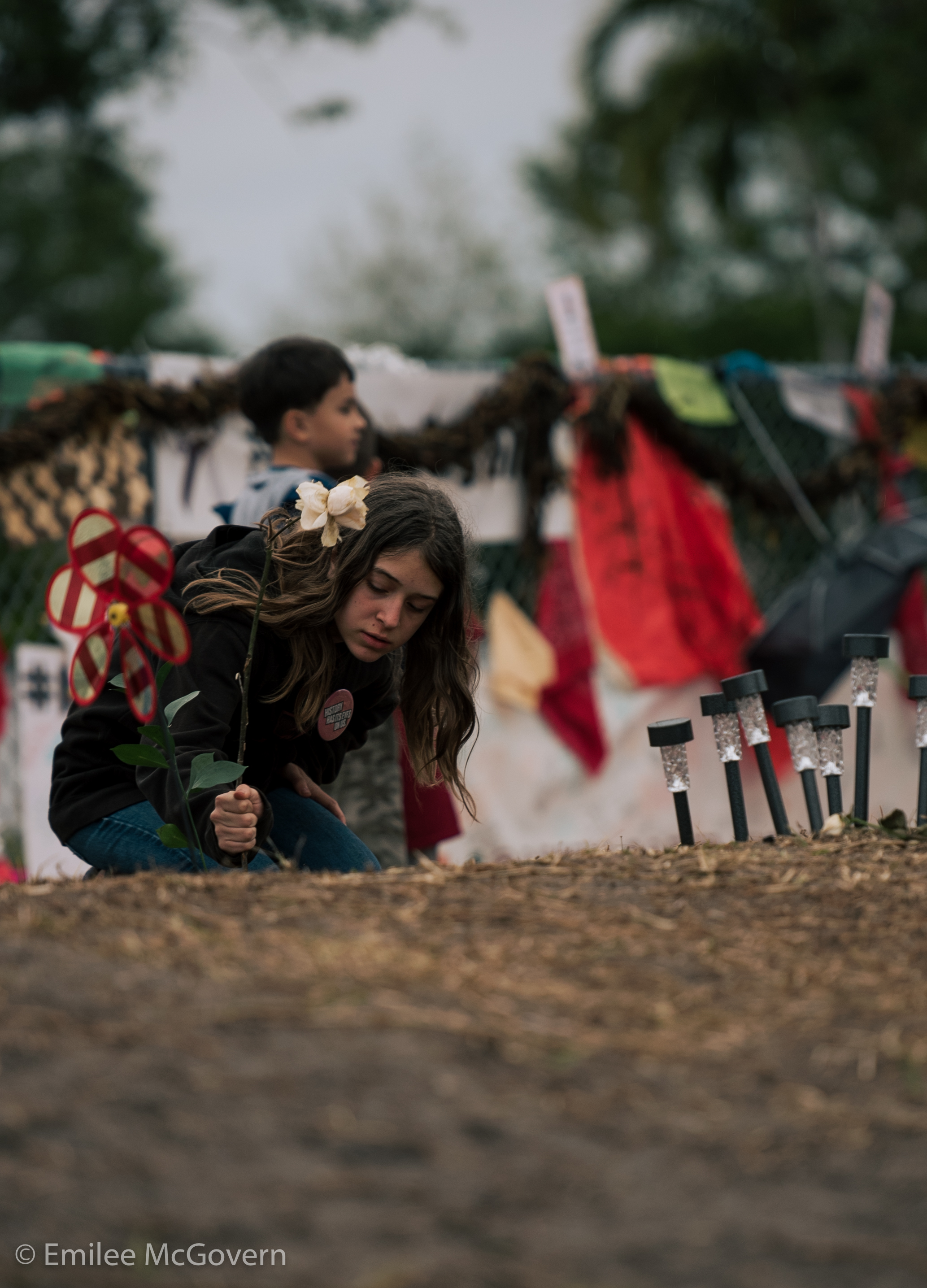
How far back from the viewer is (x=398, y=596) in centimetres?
246

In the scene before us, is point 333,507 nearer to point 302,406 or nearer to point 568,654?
point 302,406

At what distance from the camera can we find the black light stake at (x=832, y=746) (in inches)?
111

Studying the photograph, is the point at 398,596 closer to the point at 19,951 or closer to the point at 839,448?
the point at 19,951

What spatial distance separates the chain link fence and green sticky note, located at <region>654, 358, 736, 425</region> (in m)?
0.10

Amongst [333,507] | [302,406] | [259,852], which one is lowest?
[259,852]

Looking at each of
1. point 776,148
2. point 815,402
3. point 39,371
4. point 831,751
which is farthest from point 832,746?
point 776,148

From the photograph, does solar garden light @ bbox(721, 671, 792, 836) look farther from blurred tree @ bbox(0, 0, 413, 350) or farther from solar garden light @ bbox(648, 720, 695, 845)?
blurred tree @ bbox(0, 0, 413, 350)

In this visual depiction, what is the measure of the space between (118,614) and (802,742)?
1.53 meters

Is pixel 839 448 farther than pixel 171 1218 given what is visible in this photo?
Yes

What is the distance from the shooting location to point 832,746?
2879mm

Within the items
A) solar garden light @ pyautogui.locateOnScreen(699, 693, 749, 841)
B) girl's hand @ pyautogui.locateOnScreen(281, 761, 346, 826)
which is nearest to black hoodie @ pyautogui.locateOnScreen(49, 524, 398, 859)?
girl's hand @ pyautogui.locateOnScreen(281, 761, 346, 826)

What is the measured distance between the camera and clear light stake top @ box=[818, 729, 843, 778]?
2875mm

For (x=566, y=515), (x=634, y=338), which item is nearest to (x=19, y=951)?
(x=566, y=515)

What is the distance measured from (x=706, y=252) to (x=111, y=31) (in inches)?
683
